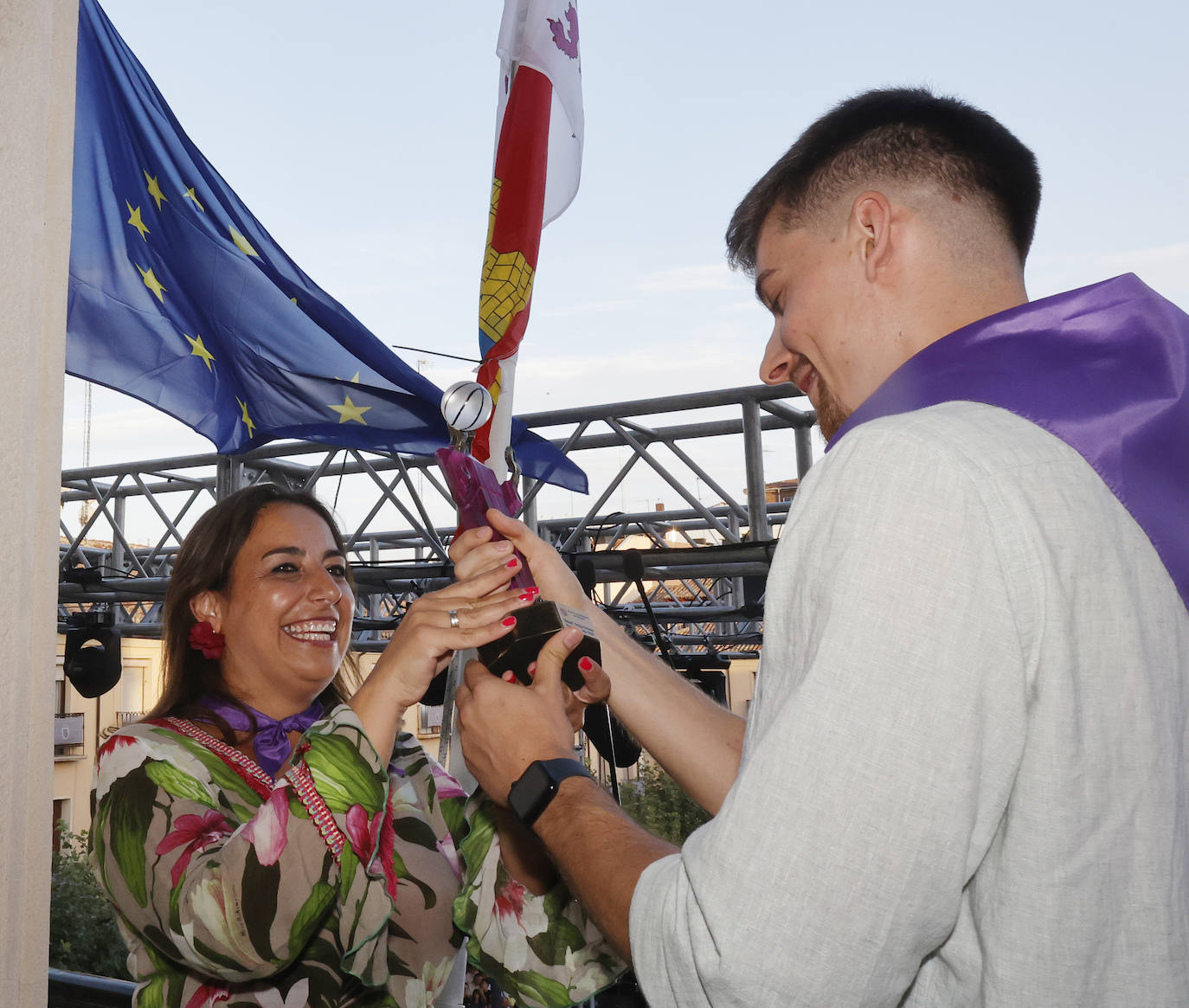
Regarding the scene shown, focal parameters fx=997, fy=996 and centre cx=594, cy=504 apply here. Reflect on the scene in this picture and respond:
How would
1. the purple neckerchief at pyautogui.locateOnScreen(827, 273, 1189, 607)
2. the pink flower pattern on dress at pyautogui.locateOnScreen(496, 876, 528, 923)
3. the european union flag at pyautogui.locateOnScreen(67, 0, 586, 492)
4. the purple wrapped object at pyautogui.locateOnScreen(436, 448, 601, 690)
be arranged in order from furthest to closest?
the european union flag at pyautogui.locateOnScreen(67, 0, 586, 492) < the pink flower pattern on dress at pyautogui.locateOnScreen(496, 876, 528, 923) < the purple wrapped object at pyautogui.locateOnScreen(436, 448, 601, 690) < the purple neckerchief at pyautogui.locateOnScreen(827, 273, 1189, 607)

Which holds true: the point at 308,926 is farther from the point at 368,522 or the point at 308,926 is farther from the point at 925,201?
the point at 368,522

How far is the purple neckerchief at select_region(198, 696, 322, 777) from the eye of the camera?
2.11 m

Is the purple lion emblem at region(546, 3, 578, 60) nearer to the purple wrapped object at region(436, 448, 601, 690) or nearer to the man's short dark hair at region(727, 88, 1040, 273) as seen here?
the man's short dark hair at region(727, 88, 1040, 273)

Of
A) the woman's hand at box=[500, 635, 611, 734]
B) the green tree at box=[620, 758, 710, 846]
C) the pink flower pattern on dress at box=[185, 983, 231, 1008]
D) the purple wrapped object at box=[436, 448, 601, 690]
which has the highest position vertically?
the purple wrapped object at box=[436, 448, 601, 690]

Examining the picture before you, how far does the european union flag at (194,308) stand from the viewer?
411cm

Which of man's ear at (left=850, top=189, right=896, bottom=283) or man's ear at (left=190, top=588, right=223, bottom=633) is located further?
man's ear at (left=190, top=588, right=223, bottom=633)

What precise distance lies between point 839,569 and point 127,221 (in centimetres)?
Result: 424

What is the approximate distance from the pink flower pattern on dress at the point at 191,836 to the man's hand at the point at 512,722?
67 cm

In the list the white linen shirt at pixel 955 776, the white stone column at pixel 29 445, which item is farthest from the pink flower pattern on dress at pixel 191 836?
the white linen shirt at pixel 955 776

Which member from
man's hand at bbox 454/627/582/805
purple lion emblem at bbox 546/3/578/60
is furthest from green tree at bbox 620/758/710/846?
man's hand at bbox 454/627/582/805

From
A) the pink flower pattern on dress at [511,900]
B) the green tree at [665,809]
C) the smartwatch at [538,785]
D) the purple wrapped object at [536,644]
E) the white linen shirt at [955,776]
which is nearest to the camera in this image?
the white linen shirt at [955,776]

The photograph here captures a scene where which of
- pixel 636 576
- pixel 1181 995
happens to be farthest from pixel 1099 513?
pixel 636 576

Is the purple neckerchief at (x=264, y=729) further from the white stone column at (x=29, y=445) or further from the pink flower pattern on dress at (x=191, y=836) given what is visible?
the white stone column at (x=29, y=445)

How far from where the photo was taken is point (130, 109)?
13.8 ft
